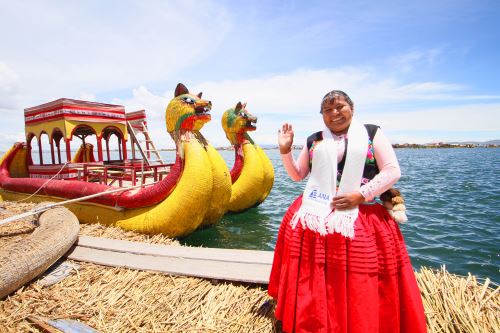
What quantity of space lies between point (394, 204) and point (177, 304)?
2.41 m

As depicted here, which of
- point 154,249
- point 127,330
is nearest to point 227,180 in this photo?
point 154,249

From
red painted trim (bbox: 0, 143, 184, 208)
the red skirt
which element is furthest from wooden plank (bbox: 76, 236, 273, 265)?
the red skirt

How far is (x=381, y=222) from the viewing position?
220cm

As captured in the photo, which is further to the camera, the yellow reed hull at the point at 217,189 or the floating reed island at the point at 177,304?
the yellow reed hull at the point at 217,189

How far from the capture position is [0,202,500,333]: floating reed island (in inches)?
111

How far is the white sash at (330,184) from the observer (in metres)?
2.17

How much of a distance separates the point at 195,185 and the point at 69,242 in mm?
2258

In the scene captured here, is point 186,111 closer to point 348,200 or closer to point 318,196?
point 318,196

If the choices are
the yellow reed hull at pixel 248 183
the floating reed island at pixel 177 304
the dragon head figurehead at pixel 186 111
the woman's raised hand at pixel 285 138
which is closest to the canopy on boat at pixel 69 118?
the dragon head figurehead at pixel 186 111

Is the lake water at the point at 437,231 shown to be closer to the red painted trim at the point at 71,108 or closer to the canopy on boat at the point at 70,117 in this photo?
the canopy on boat at the point at 70,117

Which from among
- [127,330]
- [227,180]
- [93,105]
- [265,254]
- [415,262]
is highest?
[93,105]

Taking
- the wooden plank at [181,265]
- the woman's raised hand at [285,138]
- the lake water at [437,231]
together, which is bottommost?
the lake water at [437,231]

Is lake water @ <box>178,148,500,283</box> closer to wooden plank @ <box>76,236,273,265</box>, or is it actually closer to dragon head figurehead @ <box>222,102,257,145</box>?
wooden plank @ <box>76,236,273,265</box>

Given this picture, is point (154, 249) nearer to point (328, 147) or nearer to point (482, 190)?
point (328, 147)
